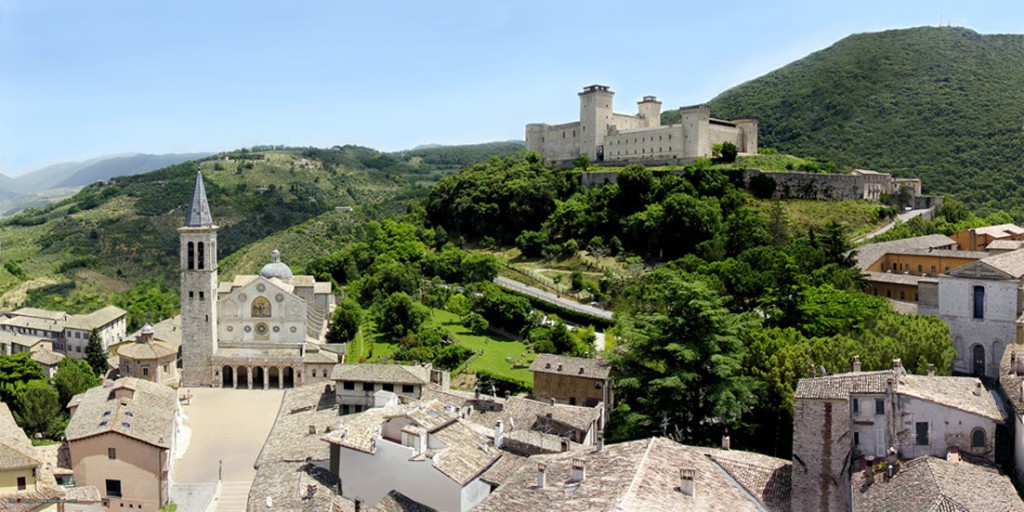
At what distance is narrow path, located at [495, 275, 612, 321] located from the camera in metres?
44.9

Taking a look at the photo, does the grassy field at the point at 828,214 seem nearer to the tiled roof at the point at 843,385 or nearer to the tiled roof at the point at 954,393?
the tiled roof at the point at 954,393

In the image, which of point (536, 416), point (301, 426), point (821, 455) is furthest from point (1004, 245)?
point (301, 426)

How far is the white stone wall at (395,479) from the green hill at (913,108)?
55717mm

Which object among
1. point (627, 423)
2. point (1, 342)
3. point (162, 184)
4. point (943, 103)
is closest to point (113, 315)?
point (1, 342)

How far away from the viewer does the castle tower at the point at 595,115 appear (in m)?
67.2

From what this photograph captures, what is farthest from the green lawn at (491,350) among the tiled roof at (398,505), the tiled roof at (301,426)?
the tiled roof at (398,505)

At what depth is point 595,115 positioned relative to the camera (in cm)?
6756

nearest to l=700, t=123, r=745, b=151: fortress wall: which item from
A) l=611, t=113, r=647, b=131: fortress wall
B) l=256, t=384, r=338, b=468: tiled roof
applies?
l=611, t=113, r=647, b=131: fortress wall

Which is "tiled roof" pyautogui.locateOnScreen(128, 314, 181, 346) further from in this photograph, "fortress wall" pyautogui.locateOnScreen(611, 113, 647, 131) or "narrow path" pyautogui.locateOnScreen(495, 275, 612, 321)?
"fortress wall" pyautogui.locateOnScreen(611, 113, 647, 131)

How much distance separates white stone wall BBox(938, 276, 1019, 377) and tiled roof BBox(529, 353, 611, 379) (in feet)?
37.0

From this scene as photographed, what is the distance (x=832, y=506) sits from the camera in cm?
1678

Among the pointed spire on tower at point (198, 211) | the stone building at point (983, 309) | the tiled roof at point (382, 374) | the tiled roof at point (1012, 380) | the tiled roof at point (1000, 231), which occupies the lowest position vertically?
the tiled roof at point (382, 374)

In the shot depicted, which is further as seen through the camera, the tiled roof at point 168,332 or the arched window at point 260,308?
the tiled roof at point 168,332

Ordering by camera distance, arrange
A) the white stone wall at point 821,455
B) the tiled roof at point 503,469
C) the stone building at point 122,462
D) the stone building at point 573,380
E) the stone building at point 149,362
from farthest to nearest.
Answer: the stone building at point 149,362
the stone building at point 573,380
the stone building at point 122,462
the tiled roof at point 503,469
the white stone wall at point 821,455
